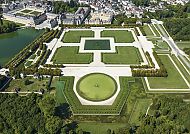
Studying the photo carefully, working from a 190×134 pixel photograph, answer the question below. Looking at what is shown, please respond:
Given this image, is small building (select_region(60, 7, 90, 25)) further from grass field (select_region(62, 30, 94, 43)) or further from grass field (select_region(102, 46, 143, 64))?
grass field (select_region(102, 46, 143, 64))

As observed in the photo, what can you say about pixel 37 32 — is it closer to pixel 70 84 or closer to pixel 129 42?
pixel 129 42

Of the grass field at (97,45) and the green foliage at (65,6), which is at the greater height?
the green foliage at (65,6)

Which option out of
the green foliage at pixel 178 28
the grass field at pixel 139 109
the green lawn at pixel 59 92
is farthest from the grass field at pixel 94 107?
the green foliage at pixel 178 28

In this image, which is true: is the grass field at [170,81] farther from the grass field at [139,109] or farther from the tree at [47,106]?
the tree at [47,106]

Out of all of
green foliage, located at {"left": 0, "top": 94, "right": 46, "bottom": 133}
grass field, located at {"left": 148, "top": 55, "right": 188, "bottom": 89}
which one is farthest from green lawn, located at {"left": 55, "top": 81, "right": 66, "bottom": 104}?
grass field, located at {"left": 148, "top": 55, "right": 188, "bottom": 89}

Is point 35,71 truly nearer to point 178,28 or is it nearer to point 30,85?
point 30,85

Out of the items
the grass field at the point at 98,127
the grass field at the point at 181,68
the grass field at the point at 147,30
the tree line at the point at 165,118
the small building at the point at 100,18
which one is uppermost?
the small building at the point at 100,18

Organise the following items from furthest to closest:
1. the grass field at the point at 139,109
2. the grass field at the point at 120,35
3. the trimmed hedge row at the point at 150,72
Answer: the grass field at the point at 120,35 → the trimmed hedge row at the point at 150,72 → the grass field at the point at 139,109
